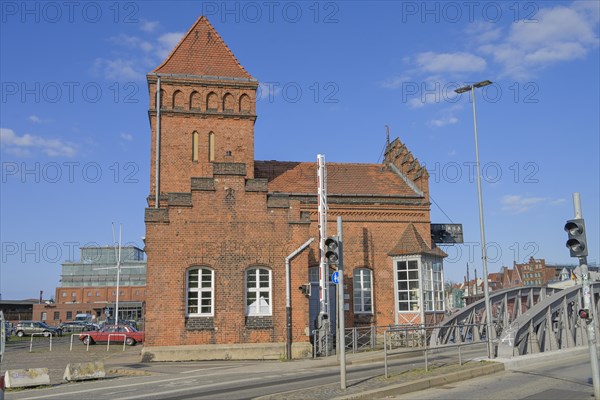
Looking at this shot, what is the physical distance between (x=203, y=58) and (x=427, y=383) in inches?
860

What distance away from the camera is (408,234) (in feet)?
95.8

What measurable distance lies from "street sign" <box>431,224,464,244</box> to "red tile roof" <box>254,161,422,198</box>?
13.9ft

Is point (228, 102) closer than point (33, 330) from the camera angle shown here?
Yes

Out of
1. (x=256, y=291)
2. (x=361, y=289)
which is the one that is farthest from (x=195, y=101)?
(x=361, y=289)

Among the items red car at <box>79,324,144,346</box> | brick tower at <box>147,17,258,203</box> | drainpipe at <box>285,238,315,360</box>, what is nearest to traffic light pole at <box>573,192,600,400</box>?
drainpipe at <box>285,238,315,360</box>

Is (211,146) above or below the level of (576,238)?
above

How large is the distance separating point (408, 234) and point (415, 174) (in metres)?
3.81

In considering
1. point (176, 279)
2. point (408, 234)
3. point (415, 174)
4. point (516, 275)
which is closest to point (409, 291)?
point (408, 234)

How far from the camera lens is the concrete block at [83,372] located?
18141 mm

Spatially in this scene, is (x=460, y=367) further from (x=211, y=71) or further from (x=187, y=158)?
(x=211, y=71)

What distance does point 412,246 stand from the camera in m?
28.5

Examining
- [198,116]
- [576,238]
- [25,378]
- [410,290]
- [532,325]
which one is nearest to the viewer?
[576,238]

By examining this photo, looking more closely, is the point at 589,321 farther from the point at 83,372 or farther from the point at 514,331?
the point at 83,372

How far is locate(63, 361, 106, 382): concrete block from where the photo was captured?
59.5 ft
